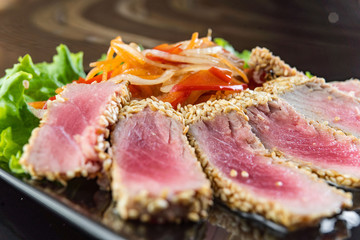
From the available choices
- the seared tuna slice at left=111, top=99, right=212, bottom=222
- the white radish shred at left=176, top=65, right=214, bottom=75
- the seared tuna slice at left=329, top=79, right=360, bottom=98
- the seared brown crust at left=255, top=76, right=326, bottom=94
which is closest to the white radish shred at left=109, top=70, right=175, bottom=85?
the white radish shred at left=176, top=65, right=214, bottom=75

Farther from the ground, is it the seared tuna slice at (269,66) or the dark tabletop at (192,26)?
the seared tuna slice at (269,66)

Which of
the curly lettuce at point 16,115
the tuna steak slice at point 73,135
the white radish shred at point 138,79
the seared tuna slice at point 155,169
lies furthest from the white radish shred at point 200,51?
the curly lettuce at point 16,115

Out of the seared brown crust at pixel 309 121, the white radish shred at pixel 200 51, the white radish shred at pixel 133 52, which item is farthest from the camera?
the white radish shred at pixel 200 51

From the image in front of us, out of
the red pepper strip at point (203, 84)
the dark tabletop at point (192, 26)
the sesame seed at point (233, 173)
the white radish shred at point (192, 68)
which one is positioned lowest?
the dark tabletop at point (192, 26)

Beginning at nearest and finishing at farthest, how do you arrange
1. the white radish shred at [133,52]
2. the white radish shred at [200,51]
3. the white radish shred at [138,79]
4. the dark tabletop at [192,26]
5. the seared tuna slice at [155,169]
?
the seared tuna slice at [155,169] < the white radish shred at [138,79] < the white radish shred at [133,52] < the white radish shred at [200,51] < the dark tabletop at [192,26]

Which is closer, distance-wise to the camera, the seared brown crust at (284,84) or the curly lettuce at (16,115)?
the curly lettuce at (16,115)

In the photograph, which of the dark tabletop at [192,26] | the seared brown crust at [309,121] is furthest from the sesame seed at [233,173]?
the dark tabletop at [192,26]

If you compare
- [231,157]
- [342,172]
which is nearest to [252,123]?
[231,157]

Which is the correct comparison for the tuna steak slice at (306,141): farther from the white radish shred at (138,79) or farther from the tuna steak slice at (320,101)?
the white radish shred at (138,79)

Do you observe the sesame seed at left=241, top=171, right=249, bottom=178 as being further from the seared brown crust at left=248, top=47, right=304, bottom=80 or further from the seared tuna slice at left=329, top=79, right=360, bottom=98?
the seared tuna slice at left=329, top=79, right=360, bottom=98
